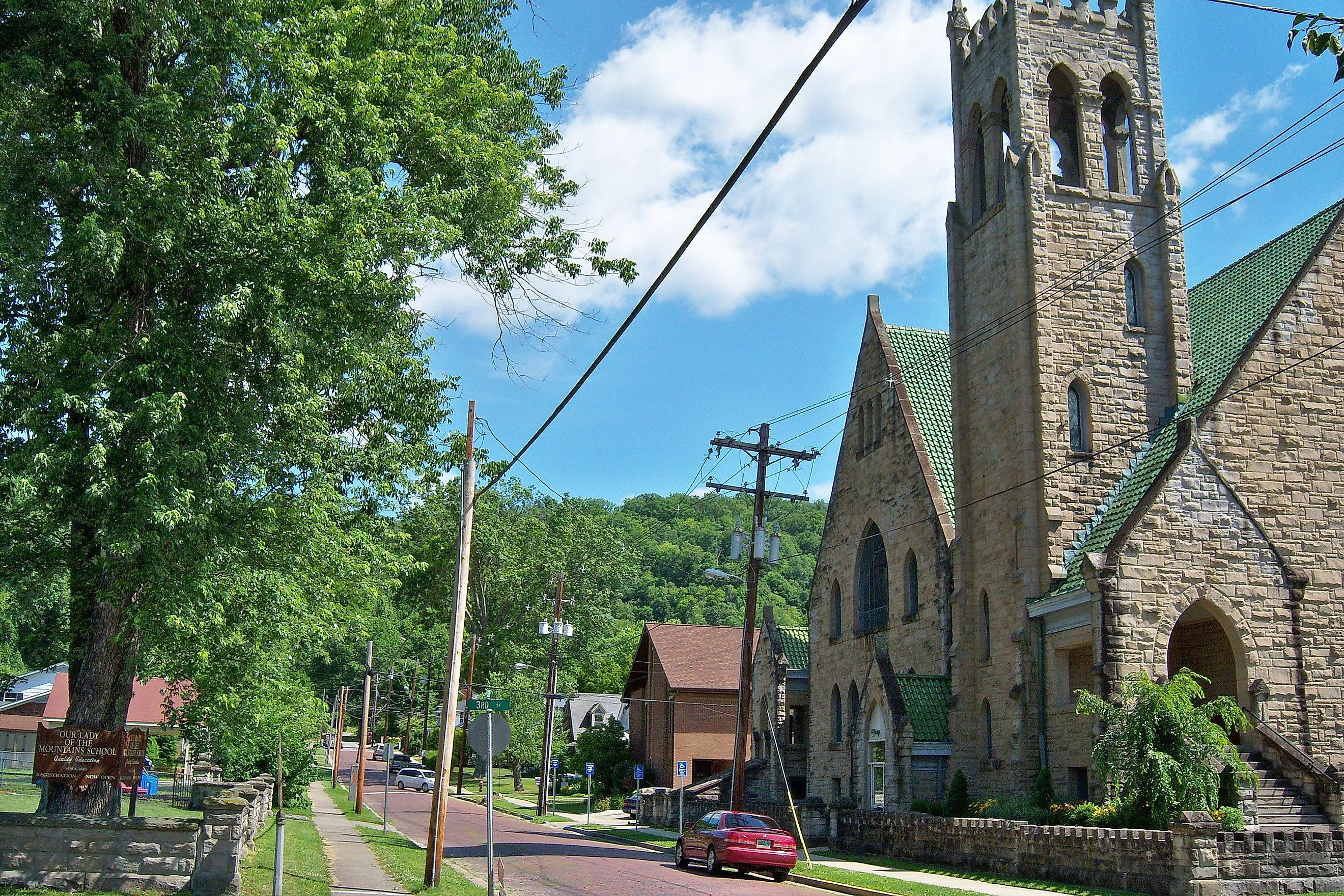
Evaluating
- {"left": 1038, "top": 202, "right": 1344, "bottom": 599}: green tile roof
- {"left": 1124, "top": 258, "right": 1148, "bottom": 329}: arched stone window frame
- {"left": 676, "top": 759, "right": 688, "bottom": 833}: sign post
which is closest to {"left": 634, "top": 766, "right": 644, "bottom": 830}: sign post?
{"left": 676, "top": 759, "right": 688, "bottom": 833}: sign post

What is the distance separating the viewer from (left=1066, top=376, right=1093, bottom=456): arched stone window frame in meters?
26.1

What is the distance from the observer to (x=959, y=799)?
84.0ft

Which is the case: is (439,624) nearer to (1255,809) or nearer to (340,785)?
(340,785)

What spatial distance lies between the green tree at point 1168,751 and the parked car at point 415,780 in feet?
192

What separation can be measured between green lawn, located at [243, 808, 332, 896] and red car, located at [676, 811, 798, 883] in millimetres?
7911

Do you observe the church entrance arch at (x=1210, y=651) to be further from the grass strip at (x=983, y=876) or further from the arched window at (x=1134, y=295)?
the arched window at (x=1134, y=295)

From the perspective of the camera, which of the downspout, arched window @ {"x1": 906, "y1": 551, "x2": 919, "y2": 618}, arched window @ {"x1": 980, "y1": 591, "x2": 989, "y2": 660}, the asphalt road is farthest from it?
arched window @ {"x1": 906, "y1": 551, "x2": 919, "y2": 618}

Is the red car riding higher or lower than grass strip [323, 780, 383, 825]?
higher

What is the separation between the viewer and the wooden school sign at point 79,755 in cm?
1469

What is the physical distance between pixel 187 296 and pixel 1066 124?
23005 mm

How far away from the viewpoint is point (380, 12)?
1661cm

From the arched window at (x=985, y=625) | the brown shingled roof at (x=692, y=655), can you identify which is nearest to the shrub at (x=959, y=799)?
the arched window at (x=985, y=625)

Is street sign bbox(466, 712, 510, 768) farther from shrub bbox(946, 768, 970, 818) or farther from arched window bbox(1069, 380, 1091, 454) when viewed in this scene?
arched window bbox(1069, 380, 1091, 454)

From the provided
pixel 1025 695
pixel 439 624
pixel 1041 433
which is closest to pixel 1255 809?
pixel 1025 695
